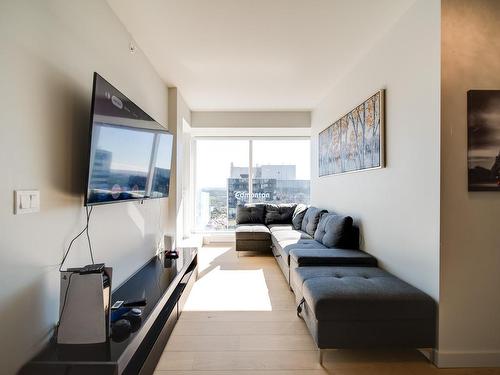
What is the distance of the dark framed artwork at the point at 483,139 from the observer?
183cm

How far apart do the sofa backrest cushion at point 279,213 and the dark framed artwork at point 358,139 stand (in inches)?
Answer: 58.9

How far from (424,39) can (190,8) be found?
5.76ft

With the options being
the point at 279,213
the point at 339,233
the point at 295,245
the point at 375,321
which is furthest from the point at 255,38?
the point at 279,213

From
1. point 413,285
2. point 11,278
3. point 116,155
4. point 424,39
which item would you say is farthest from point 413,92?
point 11,278

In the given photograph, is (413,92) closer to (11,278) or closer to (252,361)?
(252,361)

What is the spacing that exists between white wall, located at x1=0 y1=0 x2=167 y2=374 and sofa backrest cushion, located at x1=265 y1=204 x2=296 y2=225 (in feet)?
11.9

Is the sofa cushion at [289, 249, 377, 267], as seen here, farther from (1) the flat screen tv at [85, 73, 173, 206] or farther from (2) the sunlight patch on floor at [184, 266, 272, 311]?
(1) the flat screen tv at [85, 73, 173, 206]

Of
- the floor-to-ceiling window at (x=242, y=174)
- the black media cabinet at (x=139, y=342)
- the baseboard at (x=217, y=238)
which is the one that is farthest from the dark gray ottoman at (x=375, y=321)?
the floor-to-ceiling window at (x=242, y=174)

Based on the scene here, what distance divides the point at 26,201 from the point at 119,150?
68 cm

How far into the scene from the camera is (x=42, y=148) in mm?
1398

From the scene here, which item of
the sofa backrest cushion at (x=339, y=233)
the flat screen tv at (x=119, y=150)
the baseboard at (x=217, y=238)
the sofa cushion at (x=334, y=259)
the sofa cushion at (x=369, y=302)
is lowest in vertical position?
the baseboard at (x=217, y=238)

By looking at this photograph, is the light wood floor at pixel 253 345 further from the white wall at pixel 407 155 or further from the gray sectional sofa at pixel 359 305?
the white wall at pixel 407 155

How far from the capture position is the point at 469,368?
1.83 meters

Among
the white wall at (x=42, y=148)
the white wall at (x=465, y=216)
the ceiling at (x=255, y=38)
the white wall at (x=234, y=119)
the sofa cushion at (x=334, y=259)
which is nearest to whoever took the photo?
the white wall at (x=42, y=148)
